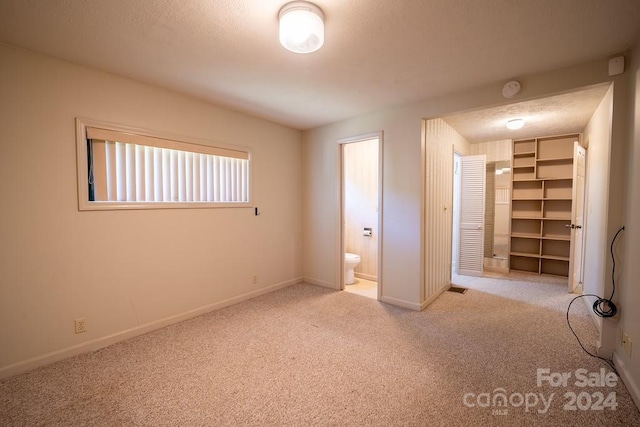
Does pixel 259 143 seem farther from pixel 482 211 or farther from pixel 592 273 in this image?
pixel 592 273

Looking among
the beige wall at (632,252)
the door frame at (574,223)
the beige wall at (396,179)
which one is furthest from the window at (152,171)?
the door frame at (574,223)

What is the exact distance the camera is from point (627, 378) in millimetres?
1820

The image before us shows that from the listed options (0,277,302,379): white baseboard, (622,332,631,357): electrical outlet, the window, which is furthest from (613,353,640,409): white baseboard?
the window

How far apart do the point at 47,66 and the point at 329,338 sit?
3181mm

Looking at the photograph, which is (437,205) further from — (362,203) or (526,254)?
(526,254)

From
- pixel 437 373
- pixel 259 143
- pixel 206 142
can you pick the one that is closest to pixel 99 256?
pixel 206 142

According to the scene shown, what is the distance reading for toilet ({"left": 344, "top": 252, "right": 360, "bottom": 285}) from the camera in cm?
422

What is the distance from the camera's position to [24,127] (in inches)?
78.9

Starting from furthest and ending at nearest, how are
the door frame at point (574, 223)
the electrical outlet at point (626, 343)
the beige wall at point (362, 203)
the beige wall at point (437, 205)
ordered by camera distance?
the beige wall at point (362, 203)
the door frame at point (574, 223)
the beige wall at point (437, 205)
the electrical outlet at point (626, 343)

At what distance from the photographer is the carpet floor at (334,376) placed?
1609mm

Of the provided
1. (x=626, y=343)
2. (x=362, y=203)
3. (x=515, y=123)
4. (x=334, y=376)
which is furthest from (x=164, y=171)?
(x=515, y=123)

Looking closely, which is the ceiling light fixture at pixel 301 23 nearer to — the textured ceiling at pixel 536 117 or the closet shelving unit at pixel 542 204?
the textured ceiling at pixel 536 117

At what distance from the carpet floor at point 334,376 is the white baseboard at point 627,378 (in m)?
0.05

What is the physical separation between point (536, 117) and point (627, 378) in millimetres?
3055
